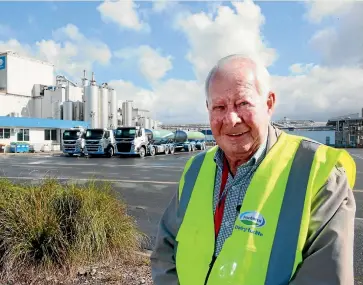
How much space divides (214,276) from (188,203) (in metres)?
0.44

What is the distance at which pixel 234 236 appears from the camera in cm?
154

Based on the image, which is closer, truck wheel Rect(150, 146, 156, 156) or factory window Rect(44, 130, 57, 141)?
truck wheel Rect(150, 146, 156, 156)

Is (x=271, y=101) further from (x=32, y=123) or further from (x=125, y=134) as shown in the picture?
(x=32, y=123)

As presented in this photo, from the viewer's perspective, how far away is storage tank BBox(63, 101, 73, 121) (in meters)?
45.6

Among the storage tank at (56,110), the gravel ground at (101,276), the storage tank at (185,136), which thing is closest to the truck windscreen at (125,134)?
the storage tank at (185,136)

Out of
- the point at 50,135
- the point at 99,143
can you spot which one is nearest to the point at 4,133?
the point at 50,135

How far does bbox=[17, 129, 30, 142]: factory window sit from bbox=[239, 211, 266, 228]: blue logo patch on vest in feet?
135

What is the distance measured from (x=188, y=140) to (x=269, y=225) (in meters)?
39.1

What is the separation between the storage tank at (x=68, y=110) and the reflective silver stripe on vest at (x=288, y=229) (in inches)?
1843

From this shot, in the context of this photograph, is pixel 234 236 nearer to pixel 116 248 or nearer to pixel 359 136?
pixel 116 248

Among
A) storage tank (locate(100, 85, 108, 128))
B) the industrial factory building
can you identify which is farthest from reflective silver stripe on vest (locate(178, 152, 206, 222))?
the industrial factory building

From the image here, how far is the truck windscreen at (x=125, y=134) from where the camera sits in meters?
A: 28.6

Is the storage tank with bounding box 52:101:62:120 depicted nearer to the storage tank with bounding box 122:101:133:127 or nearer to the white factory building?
the white factory building

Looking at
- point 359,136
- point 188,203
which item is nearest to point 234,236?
point 188,203
